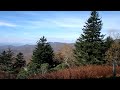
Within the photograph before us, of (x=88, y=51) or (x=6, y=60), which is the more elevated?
(x=88, y=51)

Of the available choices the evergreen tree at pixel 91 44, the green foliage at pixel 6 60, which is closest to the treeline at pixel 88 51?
the evergreen tree at pixel 91 44

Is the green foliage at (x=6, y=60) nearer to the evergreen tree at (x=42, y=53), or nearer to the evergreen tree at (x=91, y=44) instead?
the evergreen tree at (x=42, y=53)

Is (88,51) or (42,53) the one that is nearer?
(88,51)

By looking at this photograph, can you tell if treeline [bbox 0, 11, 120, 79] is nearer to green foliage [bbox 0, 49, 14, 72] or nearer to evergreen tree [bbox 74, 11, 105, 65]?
evergreen tree [bbox 74, 11, 105, 65]

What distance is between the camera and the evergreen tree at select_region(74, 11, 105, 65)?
37.6 m

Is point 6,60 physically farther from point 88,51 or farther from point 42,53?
point 88,51

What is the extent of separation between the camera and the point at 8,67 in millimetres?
55844

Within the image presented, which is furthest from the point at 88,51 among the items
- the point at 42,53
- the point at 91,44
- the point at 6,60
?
the point at 6,60

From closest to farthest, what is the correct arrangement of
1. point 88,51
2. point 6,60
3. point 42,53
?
point 88,51
point 42,53
point 6,60

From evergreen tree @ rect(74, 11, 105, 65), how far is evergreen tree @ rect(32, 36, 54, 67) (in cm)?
663

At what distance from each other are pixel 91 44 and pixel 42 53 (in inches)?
408

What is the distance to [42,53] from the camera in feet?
147
